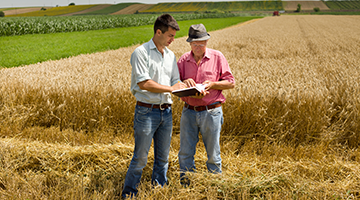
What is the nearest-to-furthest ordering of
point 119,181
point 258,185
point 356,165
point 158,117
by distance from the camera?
point 158,117 < point 258,185 < point 119,181 < point 356,165

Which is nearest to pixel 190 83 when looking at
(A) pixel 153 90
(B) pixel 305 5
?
(A) pixel 153 90

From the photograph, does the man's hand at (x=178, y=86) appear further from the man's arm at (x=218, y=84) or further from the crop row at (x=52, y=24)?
the crop row at (x=52, y=24)

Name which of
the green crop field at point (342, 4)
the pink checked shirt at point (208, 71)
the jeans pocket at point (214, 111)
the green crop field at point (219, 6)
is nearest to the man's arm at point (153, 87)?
the pink checked shirt at point (208, 71)

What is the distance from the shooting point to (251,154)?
4180 millimetres

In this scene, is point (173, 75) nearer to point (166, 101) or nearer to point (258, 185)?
point (166, 101)

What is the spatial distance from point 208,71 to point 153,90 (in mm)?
772

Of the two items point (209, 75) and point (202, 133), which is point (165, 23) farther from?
point (202, 133)

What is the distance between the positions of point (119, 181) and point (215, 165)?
130 cm

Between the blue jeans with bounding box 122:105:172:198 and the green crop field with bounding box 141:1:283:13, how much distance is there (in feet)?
472

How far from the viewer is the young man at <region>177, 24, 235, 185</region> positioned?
303 centimetres

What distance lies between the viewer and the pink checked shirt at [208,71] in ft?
10.0

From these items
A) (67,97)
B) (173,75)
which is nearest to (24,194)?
(173,75)

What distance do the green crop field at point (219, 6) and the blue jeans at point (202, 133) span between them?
14376 cm

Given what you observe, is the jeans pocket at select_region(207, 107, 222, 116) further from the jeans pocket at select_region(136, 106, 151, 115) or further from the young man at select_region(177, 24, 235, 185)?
the jeans pocket at select_region(136, 106, 151, 115)
